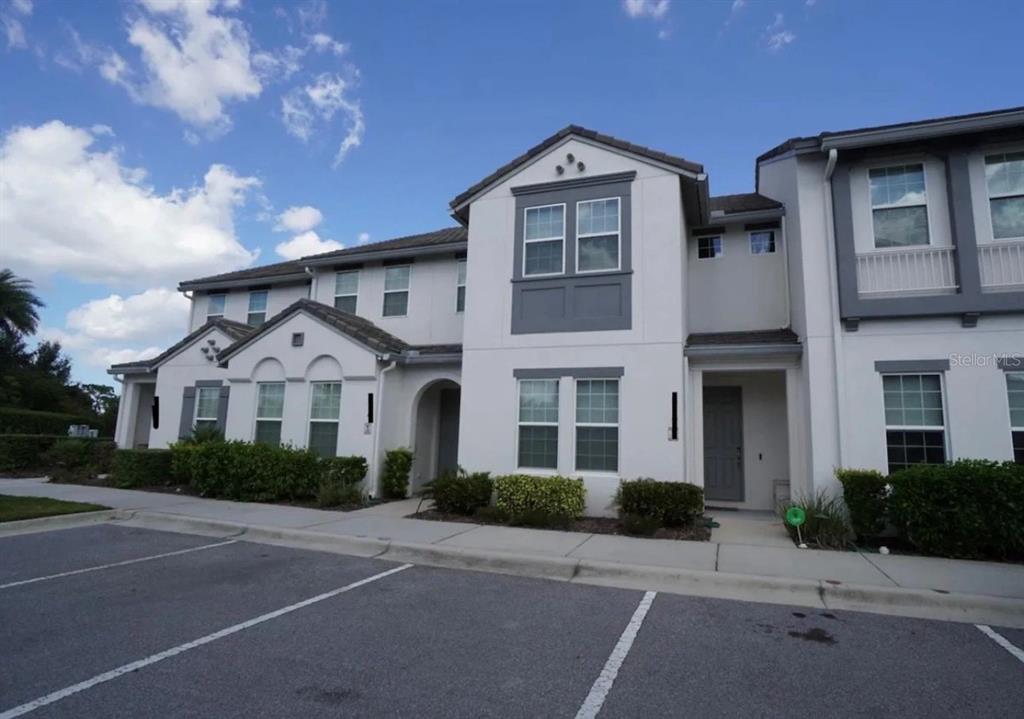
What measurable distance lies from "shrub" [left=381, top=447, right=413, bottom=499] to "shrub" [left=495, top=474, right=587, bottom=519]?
3.11m

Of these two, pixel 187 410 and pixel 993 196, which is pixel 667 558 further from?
pixel 187 410

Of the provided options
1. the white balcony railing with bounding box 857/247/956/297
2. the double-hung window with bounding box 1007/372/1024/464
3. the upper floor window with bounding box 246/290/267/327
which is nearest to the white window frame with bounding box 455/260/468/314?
the upper floor window with bounding box 246/290/267/327

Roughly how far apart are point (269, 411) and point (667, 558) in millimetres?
10485

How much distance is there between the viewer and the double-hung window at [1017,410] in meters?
8.83

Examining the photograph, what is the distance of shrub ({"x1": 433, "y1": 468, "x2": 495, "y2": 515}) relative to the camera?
10594mm

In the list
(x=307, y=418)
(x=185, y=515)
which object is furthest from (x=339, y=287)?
(x=185, y=515)

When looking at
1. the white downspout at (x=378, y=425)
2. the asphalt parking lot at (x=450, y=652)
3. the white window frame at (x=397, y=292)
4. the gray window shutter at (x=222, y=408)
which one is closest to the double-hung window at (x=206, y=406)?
the gray window shutter at (x=222, y=408)

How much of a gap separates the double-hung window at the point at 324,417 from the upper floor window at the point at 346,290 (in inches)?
129

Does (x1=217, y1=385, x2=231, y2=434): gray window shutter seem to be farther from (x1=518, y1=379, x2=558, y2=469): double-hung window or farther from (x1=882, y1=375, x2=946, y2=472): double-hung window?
(x1=882, y1=375, x2=946, y2=472): double-hung window

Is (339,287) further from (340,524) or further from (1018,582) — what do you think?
(1018,582)

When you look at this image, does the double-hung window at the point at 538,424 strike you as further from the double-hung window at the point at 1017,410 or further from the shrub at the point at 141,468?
the shrub at the point at 141,468

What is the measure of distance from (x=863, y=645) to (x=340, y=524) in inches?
303

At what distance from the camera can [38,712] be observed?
349 centimetres

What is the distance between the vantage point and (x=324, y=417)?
43.4 ft
